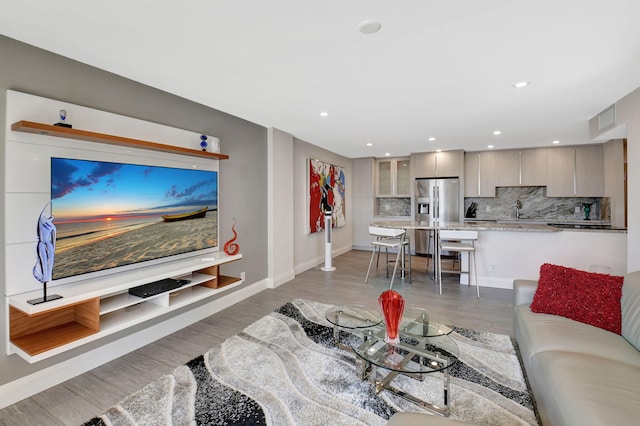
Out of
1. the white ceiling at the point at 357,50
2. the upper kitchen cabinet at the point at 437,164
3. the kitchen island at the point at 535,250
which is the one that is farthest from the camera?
the upper kitchen cabinet at the point at 437,164

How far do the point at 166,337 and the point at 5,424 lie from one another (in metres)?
1.15

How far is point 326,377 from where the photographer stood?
2145 mm

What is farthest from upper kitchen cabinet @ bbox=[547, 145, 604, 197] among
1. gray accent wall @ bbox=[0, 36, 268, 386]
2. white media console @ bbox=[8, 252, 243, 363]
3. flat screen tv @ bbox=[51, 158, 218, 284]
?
white media console @ bbox=[8, 252, 243, 363]

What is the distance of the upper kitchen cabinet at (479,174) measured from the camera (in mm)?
6180

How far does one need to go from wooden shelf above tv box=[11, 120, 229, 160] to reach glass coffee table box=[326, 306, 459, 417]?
6.90 feet

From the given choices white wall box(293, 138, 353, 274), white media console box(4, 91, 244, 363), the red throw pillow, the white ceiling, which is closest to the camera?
the white ceiling

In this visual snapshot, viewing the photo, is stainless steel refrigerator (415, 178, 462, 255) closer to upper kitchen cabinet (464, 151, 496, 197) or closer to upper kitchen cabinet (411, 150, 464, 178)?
upper kitchen cabinet (411, 150, 464, 178)

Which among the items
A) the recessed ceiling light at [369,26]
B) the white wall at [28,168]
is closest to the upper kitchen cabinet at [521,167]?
the recessed ceiling light at [369,26]

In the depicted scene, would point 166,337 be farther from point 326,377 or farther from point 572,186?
point 572,186

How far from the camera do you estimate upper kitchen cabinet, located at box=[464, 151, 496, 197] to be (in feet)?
20.3

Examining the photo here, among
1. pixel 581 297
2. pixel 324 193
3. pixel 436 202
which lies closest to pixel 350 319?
pixel 581 297

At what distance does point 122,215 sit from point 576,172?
7.29m

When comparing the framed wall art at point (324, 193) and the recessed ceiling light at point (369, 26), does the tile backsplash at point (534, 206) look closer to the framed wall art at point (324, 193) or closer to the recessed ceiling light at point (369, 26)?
the framed wall art at point (324, 193)

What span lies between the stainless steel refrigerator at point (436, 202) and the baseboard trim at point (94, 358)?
4696mm
